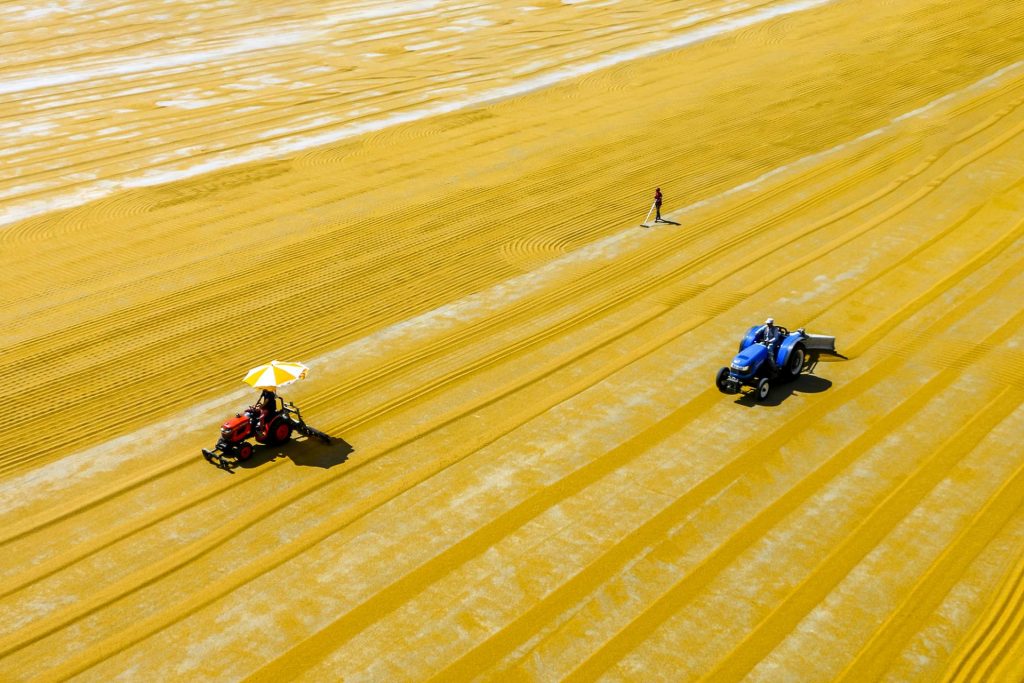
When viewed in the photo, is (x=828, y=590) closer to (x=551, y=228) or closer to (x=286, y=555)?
(x=286, y=555)

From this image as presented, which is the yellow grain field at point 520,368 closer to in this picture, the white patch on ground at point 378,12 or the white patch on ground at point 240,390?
the white patch on ground at point 240,390

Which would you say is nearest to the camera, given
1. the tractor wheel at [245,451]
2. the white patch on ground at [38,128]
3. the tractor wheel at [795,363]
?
the tractor wheel at [245,451]

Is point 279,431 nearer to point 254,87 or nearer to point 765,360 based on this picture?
point 765,360

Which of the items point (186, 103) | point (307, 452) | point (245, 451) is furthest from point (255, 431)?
point (186, 103)

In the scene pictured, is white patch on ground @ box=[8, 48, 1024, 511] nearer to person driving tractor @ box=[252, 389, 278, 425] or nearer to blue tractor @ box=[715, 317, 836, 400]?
person driving tractor @ box=[252, 389, 278, 425]

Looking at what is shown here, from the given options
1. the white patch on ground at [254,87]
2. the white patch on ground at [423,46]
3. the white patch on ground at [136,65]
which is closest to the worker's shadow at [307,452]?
the white patch on ground at [254,87]

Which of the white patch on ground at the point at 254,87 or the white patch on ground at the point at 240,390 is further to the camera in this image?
the white patch on ground at the point at 254,87
